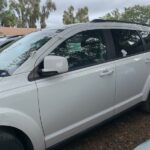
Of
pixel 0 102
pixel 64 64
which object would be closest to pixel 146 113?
pixel 64 64

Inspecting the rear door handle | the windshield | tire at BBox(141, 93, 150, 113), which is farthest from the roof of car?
tire at BBox(141, 93, 150, 113)

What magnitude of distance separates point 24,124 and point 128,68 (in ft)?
7.15

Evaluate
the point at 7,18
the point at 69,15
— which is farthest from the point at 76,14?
the point at 7,18

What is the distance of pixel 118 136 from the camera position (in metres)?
5.24

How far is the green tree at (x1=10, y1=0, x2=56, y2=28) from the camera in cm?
4969

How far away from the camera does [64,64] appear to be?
13.0ft

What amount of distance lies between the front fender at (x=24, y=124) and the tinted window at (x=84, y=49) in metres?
0.91

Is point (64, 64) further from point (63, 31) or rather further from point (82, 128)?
point (82, 128)

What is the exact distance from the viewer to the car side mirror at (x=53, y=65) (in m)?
3.83

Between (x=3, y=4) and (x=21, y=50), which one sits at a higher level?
(x=21, y=50)

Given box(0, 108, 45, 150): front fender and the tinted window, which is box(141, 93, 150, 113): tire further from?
box(0, 108, 45, 150): front fender

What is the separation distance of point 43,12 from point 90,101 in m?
46.9

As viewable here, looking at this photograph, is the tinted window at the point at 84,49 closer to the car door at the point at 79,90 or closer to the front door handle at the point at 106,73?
the car door at the point at 79,90

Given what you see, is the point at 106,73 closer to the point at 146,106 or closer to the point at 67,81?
the point at 67,81
